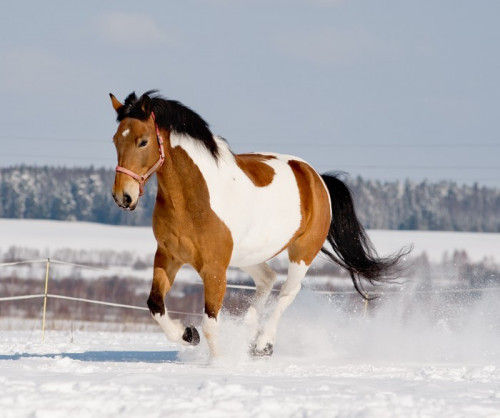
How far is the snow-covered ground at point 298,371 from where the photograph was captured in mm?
4531

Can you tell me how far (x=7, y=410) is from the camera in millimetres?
4430

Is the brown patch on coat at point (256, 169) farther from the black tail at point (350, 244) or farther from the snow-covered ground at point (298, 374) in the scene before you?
the black tail at point (350, 244)

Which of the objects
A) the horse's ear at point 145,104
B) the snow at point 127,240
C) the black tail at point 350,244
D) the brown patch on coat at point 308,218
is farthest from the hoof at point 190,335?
the snow at point 127,240

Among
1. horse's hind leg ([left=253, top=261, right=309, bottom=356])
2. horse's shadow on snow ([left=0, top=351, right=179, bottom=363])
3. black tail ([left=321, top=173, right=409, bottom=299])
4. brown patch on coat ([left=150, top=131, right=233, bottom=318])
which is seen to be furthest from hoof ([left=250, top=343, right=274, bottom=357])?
black tail ([left=321, top=173, right=409, bottom=299])

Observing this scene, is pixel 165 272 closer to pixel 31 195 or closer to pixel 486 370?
pixel 486 370

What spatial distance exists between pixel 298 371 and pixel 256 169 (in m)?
1.76

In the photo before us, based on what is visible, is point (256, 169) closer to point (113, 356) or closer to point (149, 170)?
point (149, 170)

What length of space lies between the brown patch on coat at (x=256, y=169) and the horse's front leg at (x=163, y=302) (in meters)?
0.93

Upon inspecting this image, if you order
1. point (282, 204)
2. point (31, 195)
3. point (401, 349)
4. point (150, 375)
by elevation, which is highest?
point (282, 204)

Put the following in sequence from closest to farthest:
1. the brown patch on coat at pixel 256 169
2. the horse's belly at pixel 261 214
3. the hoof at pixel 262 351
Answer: the horse's belly at pixel 261 214
the brown patch on coat at pixel 256 169
the hoof at pixel 262 351

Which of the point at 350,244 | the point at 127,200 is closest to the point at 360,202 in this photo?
the point at 350,244

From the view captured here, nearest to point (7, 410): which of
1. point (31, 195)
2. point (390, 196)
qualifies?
point (31, 195)

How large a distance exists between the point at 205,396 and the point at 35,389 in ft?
2.95

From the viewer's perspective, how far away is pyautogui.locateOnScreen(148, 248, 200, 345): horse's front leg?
701 centimetres
